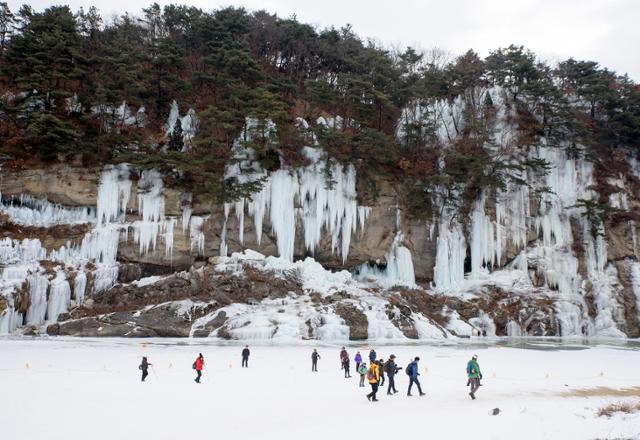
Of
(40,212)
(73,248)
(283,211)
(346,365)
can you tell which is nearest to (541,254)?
(283,211)

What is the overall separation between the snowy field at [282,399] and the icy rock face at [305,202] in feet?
39.9

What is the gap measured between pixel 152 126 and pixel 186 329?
1465cm

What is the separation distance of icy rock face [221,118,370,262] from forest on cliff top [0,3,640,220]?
0.78 metres

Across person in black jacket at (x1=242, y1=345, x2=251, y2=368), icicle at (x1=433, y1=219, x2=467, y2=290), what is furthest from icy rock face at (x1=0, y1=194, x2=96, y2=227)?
icicle at (x1=433, y1=219, x2=467, y2=290)

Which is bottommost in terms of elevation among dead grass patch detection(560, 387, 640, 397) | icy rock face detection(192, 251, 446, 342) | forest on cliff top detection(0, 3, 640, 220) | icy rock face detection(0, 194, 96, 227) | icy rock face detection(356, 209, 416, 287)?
dead grass patch detection(560, 387, 640, 397)

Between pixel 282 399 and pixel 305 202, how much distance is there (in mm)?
20585

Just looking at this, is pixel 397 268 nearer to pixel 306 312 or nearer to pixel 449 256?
pixel 449 256

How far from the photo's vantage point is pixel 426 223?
3206cm

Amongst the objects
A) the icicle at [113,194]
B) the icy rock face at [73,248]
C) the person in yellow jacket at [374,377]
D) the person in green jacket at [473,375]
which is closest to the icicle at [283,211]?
the icy rock face at [73,248]

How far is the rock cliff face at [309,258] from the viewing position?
949 inches

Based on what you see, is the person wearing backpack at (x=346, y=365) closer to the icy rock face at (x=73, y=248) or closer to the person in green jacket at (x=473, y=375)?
the person in green jacket at (x=473, y=375)

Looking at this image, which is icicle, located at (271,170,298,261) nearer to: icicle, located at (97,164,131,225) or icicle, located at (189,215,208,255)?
icicle, located at (189,215,208,255)

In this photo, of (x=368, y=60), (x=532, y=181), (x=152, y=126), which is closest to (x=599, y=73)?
(x=532, y=181)

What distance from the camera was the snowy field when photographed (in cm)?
772
